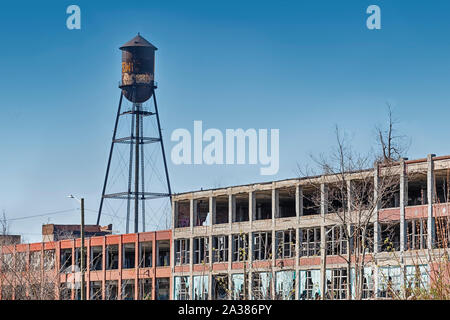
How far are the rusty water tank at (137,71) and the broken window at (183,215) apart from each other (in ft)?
58.3

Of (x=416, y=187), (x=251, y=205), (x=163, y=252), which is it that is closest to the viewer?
(x=416, y=187)

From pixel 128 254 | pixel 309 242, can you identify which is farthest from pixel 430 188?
pixel 128 254

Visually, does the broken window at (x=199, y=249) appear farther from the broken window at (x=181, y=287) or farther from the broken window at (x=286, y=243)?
the broken window at (x=286, y=243)

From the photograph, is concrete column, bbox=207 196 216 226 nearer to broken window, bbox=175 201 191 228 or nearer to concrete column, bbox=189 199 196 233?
concrete column, bbox=189 199 196 233

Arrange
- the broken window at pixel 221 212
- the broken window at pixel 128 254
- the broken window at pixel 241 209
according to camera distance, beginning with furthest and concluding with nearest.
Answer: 1. the broken window at pixel 128 254
2. the broken window at pixel 221 212
3. the broken window at pixel 241 209

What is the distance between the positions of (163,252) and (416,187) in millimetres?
31174

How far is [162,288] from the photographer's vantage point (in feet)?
250

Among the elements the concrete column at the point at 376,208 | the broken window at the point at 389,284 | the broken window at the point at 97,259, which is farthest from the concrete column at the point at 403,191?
the broken window at the point at 97,259

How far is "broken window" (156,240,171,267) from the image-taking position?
76188 mm

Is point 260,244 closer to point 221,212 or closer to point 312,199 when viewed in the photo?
point 312,199

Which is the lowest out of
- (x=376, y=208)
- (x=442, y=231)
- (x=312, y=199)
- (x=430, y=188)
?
(x=442, y=231)

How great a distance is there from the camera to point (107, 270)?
80.8 m

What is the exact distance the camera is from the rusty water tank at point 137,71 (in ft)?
298
